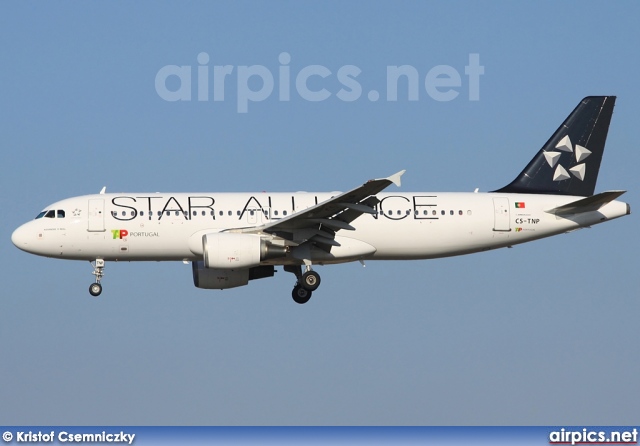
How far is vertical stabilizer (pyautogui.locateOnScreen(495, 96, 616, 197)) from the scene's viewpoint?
5431 cm

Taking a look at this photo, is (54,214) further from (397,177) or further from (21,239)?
(397,177)

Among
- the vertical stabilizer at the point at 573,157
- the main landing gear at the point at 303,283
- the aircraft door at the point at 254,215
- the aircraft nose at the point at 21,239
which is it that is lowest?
the main landing gear at the point at 303,283

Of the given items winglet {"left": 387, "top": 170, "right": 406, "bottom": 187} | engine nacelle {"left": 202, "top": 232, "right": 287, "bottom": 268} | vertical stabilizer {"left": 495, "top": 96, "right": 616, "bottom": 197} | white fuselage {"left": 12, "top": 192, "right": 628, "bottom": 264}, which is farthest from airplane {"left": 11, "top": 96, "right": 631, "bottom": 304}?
winglet {"left": 387, "top": 170, "right": 406, "bottom": 187}

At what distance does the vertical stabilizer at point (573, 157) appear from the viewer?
54.3 meters

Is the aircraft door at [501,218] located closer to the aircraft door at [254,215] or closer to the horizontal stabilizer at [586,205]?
the horizontal stabilizer at [586,205]

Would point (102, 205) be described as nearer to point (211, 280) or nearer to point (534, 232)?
point (211, 280)

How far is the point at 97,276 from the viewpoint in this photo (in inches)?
2053

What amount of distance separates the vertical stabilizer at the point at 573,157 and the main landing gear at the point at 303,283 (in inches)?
332

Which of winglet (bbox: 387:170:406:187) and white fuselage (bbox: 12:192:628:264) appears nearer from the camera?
winglet (bbox: 387:170:406:187)

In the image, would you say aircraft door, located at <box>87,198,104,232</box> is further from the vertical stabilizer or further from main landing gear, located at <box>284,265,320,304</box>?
the vertical stabilizer

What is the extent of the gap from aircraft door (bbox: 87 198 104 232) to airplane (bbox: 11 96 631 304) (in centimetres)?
4

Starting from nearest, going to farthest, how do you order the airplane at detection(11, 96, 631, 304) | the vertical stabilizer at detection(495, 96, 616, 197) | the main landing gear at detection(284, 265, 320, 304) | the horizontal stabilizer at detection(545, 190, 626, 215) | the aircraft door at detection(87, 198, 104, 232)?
the horizontal stabilizer at detection(545, 190, 626, 215), the airplane at detection(11, 96, 631, 304), the aircraft door at detection(87, 198, 104, 232), the main landing gear at detection(284, 265, 320, 304), the vertical stabilizer at detection(495, 96, 616, 197)

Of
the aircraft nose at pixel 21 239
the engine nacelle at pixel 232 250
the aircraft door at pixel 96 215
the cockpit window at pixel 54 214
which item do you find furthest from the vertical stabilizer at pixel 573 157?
the aircraft nose at pixel 21 239

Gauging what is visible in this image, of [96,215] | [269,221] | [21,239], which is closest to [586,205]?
[269,221]
